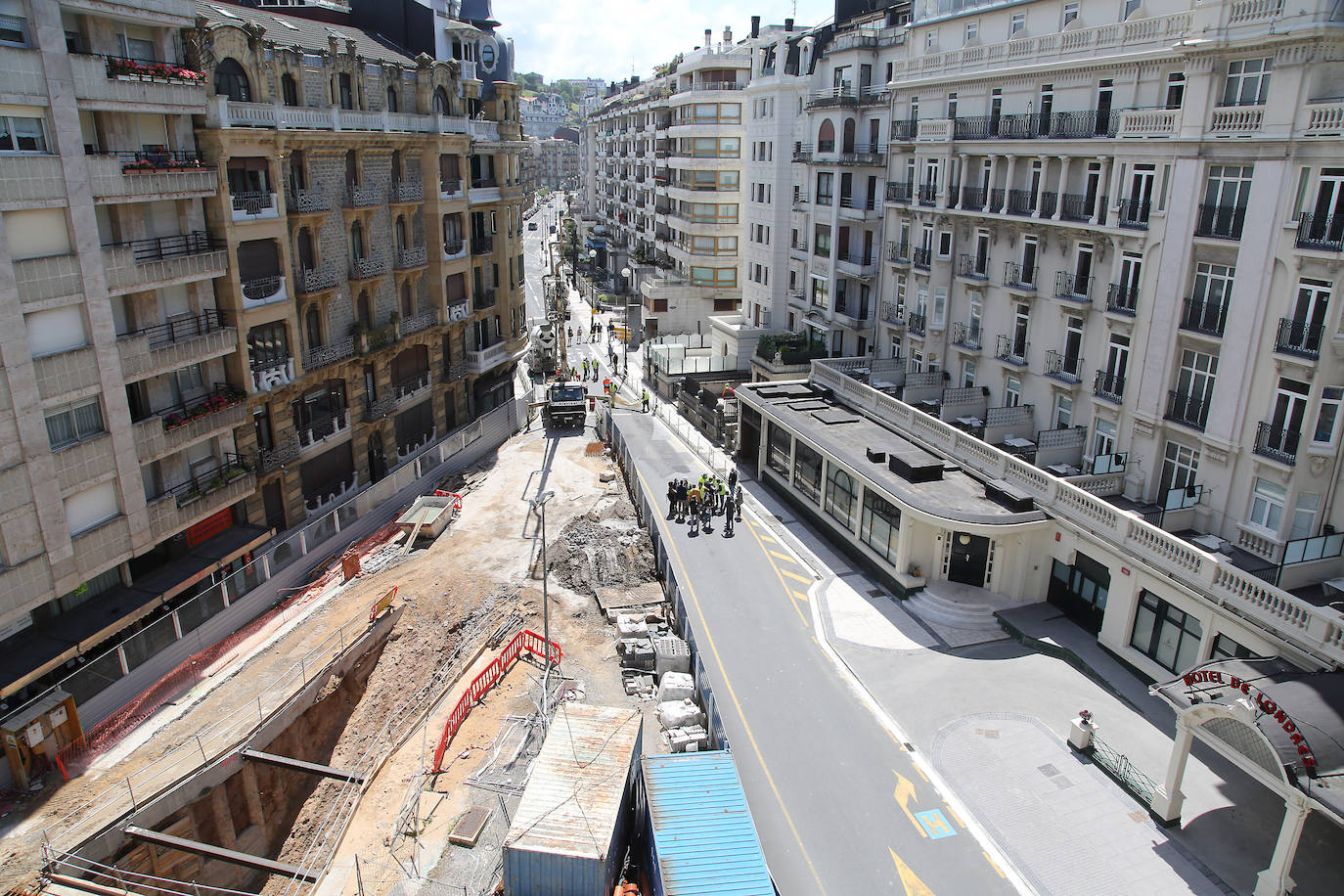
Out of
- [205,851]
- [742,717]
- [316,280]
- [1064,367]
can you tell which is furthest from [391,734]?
[1064,367]

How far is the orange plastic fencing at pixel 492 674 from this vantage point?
26.4 m

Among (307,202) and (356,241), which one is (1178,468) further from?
(356,241)

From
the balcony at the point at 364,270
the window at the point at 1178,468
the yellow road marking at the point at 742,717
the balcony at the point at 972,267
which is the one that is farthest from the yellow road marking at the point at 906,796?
the balcony at the point at 364,270

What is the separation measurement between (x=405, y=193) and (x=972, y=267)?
30782 millimetres

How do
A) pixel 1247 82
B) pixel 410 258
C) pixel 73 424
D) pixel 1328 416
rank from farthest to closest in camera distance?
pixel 410 258 < pixel 73 424 < pixel 1247 82 < pixel 1328 416

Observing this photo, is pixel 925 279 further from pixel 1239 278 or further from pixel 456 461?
pixel 456 461

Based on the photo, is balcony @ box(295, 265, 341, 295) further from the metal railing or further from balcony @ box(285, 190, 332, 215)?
the metal railing

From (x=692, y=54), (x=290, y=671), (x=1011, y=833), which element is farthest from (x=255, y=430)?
(x=692, y=54)

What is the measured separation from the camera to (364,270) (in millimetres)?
44000

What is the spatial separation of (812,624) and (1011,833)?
11.8 metres

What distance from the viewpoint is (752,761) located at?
25.8 metres

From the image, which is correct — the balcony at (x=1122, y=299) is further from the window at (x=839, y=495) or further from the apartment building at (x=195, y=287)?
the apartment building at (x=195, y=287)

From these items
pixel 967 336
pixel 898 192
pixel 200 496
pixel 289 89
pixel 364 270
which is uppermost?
pixel 289 89

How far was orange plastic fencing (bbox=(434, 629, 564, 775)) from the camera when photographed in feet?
86.7
